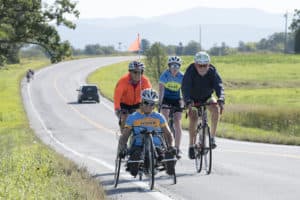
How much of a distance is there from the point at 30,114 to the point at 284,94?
18396mm

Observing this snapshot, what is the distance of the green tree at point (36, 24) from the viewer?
3372 centimetres

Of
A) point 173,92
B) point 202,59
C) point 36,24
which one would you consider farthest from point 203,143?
point 36,24

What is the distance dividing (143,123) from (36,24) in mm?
25801

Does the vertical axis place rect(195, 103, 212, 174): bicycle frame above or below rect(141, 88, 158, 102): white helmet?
below

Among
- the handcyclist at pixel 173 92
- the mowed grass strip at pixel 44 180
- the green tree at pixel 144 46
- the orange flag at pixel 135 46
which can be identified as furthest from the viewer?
the green tree at pixel 144 46

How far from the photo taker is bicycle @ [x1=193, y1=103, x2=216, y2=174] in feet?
43.2

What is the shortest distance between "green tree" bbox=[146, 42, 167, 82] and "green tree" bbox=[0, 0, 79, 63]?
29477 millimetres

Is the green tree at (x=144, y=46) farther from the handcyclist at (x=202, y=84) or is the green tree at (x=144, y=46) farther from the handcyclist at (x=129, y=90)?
the handcyclist at (x=129, y=90)

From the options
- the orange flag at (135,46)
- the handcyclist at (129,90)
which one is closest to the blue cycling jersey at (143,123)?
the handcyclist at (129,90)

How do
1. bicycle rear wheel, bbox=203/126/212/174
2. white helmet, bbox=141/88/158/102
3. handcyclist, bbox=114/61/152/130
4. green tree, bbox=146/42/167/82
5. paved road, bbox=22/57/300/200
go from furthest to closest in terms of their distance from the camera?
green tree, bbox=146/42/167/82, bicycle rear wheel, bbox=203/126/212/174, handcyclist, bbox=114/61/152/130, white helmet, bbox=141/88/158/102, paved road, bbox=22/57/300/200

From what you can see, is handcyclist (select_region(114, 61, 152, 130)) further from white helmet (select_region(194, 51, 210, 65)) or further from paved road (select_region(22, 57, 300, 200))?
paved road (select_region(22, 57, 300, 200))

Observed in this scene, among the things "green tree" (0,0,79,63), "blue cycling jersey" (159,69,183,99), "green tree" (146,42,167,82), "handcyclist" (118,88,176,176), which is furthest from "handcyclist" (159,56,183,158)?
"green tree" (146,42,167,82)

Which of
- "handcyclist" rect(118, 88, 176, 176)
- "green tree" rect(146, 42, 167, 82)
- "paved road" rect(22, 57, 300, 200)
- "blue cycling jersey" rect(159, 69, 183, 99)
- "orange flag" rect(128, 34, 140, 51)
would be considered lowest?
"green tree" rect(146, 42, 167, 82)

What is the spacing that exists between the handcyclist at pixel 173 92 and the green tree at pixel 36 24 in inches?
726
